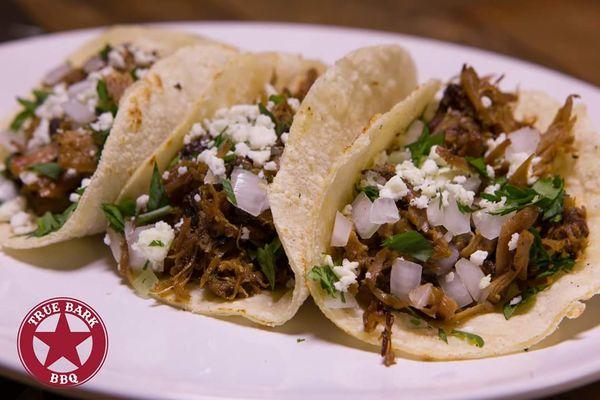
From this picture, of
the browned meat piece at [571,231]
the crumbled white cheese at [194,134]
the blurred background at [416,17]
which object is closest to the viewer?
the browned meat piece at [571,231]

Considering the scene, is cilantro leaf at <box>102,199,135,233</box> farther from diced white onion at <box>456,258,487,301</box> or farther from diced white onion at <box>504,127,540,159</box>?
diced white onion at <box>504,127,540,159</box>

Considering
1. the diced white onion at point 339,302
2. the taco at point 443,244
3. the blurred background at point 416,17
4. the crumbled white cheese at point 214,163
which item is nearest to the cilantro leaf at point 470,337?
the taco at point 443,244

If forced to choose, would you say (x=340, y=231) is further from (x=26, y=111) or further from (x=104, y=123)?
(x=26, y=111)

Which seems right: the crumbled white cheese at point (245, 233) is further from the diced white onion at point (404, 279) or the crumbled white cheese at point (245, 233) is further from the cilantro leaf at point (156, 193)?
the diced white onion at point (404, 279)

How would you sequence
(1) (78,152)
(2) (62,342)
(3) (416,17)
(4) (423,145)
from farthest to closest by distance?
1. (3) (416,17)
2. (1) (78,152)
3. (4) (423,145)
4. (2) (62,342)

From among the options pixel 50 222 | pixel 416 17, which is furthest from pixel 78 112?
pixel 416 17
